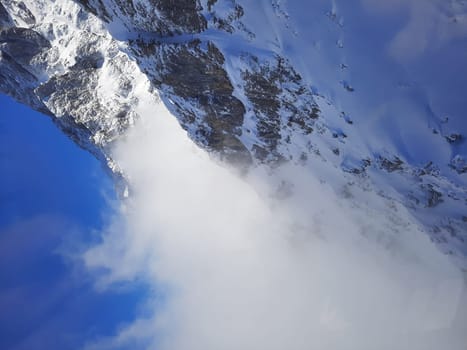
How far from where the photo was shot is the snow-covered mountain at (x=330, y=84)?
1291cm

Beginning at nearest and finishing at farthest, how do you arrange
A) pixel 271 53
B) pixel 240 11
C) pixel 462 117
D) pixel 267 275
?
pixel 462 117 < pixel 240 11 < pixel 271 53 < pixel 267 275

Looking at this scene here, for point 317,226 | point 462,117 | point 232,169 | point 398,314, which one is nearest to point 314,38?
point 462,117

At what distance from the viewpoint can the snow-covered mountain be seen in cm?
1291

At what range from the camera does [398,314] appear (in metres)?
30.1

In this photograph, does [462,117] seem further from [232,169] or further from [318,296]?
[318,296]

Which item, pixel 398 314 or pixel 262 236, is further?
pixel 262 236

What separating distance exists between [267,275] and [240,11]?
3382 centimetres

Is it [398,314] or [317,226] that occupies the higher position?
[317,226]

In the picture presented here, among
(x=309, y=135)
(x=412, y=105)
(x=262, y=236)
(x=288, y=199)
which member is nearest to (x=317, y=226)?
(x=288, y=199)

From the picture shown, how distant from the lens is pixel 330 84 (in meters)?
15.3

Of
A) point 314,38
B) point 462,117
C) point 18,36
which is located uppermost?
point 18,36

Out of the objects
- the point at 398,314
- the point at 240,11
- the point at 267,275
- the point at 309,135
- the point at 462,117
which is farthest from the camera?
the point at 267,275

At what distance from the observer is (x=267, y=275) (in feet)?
138

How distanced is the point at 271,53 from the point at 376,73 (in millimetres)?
4545
